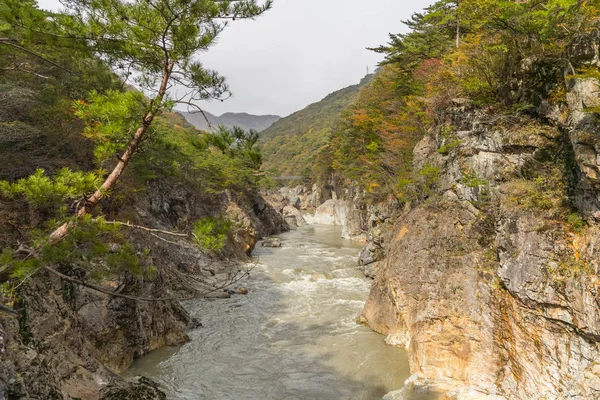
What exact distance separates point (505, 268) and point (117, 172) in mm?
8750

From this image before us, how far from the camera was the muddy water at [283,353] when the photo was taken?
898 centimetres

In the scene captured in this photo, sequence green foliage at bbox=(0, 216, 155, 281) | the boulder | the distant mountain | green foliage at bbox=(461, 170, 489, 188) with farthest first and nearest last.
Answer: the distant mountain < the boulder < green foliage at bbox=(461, 170, 489, 188) < green foliage at bbox=(0, 216, 155, 281)

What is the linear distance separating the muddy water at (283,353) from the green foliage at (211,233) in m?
5.33

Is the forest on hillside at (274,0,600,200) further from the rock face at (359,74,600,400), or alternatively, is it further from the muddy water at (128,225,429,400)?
the muddy water at (128,225,429,400)

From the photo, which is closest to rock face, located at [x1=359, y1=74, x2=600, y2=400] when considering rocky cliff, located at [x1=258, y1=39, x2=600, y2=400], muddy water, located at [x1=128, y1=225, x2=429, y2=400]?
rocky cliff, located at [x1=258, y1=39, x2=600, y2=400]

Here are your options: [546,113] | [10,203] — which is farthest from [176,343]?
[546,113]

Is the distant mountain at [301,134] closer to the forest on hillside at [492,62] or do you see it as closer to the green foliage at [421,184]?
the forest on hillside at [492,62]

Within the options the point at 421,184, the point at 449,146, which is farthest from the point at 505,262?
the point at 421,184

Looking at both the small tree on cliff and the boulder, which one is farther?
the boulder

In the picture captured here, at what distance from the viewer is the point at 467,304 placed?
887 centimetres

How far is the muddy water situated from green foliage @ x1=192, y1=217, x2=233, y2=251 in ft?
17.5

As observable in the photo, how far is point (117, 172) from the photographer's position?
5332 millimetres

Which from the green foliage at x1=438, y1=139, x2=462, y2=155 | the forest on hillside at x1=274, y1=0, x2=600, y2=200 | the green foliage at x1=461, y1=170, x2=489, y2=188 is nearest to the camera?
the forest on hillside at x1=274, y1=0, x2=600, y2=200

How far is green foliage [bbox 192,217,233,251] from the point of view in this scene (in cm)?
539
